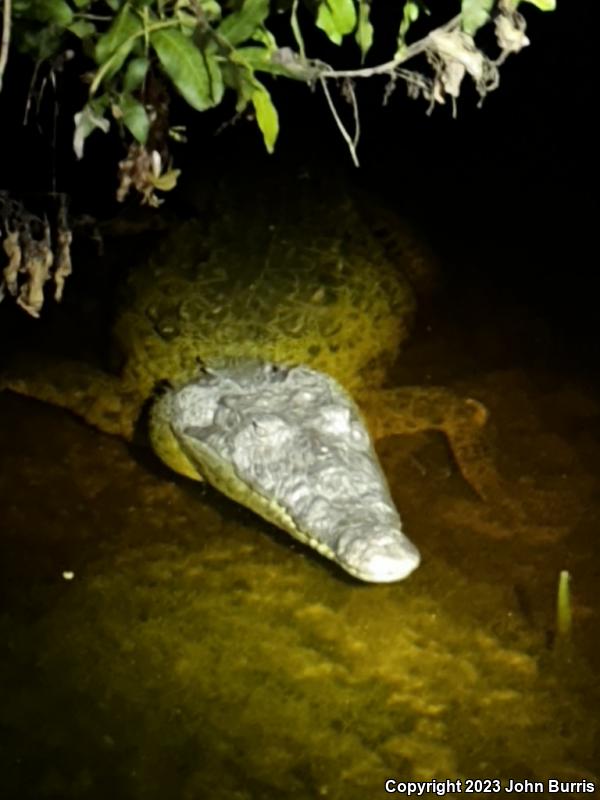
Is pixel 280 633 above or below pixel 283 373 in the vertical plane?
below

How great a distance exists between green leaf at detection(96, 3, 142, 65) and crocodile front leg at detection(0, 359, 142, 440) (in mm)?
2399

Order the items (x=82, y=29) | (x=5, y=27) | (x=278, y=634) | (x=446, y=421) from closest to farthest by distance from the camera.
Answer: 1. (x=5, y=27)
2. (x=82, y=29)
3. (x=278, y=634)
4. (x=446, y=421)

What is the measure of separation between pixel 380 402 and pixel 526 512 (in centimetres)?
91

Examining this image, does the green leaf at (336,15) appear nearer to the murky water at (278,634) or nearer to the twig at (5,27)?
the twig at (5,27)

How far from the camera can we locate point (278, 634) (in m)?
3.31

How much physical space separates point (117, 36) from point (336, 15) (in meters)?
0.53

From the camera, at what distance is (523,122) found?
260 inches

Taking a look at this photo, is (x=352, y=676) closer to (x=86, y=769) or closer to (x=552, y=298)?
(x=86, y=769)

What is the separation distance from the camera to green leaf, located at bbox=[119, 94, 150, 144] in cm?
226

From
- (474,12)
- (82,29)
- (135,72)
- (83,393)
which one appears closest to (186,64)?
(135,72)

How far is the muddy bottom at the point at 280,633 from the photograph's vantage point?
2891 millimetres

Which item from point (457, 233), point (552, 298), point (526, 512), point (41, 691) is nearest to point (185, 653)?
point (41, 691)

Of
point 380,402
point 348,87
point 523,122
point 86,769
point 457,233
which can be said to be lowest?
point 86,769

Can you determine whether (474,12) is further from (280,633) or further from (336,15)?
(280,633)
